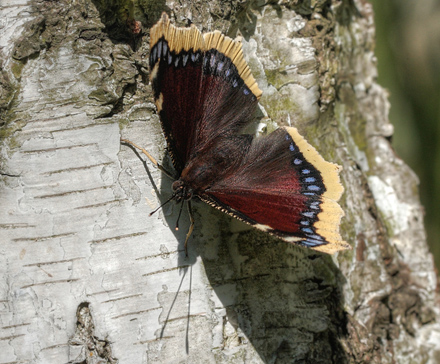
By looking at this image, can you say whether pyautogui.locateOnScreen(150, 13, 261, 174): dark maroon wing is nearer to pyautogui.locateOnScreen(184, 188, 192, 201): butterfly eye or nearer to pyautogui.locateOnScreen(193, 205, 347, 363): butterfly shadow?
pyautogui.locateOnScreen(184, 188, 192, 201): butterfly eye

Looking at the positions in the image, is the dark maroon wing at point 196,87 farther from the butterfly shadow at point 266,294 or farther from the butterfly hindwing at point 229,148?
the butterfly shadow at point 266,294

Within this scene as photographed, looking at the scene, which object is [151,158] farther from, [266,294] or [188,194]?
[266,294]

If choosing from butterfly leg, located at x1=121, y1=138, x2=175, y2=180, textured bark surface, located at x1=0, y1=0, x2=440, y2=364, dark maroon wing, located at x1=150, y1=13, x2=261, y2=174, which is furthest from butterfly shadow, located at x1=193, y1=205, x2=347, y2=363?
dark maroon wing, located at x1=150, y1=13, x2=261, y2=174

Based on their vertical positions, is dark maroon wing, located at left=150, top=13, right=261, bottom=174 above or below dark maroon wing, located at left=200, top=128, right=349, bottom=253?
above

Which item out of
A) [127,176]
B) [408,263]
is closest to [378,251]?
[408,263]

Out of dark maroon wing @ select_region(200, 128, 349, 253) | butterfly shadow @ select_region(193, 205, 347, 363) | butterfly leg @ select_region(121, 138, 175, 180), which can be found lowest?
butterfly shadow @ select_region(193, 205, 347, 363)

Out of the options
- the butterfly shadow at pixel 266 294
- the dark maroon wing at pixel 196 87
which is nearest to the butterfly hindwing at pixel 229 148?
the dark maroon wing at pixel 196 87

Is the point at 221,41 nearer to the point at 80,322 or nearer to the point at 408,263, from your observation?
the point at 80,322

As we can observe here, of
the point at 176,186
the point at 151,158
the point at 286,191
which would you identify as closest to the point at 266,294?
the point at 286,191
